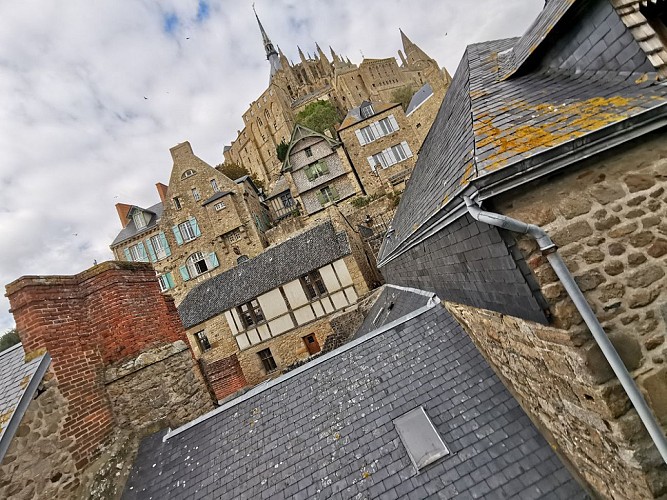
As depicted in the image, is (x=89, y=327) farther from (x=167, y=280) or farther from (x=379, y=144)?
(x=379, y=144)

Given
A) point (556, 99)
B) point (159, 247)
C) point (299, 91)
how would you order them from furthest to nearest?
point (299, 91) → point (159, 247) → point (556, 99)

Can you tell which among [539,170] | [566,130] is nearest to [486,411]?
[539,170]

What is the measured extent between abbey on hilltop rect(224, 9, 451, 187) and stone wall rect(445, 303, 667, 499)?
5104 centimetres

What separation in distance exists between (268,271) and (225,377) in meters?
6.06

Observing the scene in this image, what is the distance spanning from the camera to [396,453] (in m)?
4.20

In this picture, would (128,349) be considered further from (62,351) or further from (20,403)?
(20,403)

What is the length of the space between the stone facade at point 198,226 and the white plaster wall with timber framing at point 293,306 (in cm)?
1056

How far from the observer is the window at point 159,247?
29.5 meters

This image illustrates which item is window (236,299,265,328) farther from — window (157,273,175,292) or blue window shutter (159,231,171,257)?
blue window shutter (159,231,171,257)

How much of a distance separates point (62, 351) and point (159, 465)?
2.31 meters

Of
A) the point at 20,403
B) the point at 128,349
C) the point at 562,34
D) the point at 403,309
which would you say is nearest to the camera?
the point at 562,34

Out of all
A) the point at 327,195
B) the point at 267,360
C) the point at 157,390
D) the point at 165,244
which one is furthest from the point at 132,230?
the point at 157,390

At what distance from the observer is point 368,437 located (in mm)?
4500

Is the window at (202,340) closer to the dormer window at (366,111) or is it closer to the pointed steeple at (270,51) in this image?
the dormer window at (366,111)
